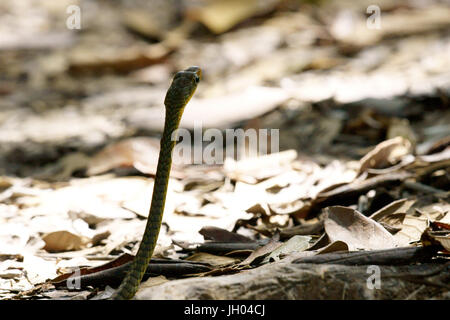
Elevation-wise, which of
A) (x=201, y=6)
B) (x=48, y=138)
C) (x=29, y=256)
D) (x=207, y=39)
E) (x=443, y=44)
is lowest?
(x=29, y=256)

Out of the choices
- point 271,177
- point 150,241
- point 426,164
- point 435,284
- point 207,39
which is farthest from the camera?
point 207,39

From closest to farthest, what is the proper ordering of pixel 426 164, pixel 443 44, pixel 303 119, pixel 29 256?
pixel 29 256 < pixel 426 164 < pixel 303 119 < pixel 443 44

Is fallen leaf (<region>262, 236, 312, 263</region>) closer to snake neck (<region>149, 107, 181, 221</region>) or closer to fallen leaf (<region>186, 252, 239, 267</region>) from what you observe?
fallen leaf (<region>186, 252, 239, 267</region>)

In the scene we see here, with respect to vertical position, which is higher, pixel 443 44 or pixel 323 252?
pixel 443 44

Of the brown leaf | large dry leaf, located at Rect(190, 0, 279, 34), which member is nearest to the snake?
the brown leaf

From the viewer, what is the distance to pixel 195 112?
4508mm

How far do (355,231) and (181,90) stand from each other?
2.84 ft

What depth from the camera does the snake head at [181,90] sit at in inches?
79.0

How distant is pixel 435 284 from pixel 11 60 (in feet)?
20.0

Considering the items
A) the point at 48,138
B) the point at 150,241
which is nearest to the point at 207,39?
the point at 48,138

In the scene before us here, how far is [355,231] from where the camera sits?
223cm

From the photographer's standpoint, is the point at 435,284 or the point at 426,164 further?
the point at 426,164

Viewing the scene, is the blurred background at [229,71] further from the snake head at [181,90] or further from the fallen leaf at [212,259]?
the snake head at [181,90]

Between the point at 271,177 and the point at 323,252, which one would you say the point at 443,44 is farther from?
the point at 323,252
